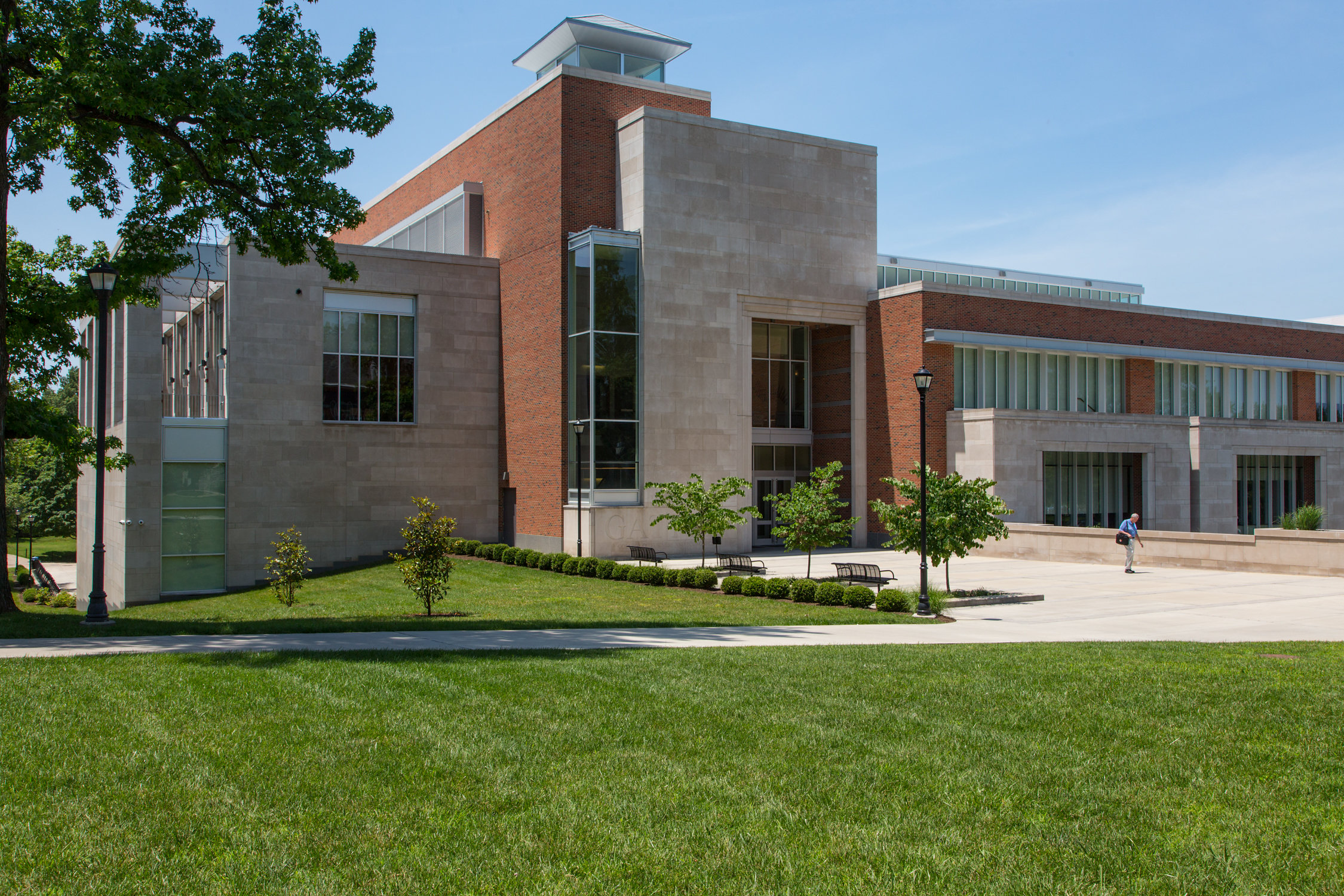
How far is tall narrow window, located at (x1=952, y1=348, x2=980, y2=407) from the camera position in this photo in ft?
119

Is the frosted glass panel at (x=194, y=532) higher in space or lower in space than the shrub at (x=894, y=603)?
higher

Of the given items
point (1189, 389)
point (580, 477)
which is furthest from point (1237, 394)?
point (580, 477)

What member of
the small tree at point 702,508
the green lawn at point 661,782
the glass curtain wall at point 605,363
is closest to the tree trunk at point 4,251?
the green lawn at point 661,782

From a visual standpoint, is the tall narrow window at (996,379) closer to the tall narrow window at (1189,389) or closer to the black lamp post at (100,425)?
the tall narrow window at (1189,389)

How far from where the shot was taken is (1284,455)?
140 ft

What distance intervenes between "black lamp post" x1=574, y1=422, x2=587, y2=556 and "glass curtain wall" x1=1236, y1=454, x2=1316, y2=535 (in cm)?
2613

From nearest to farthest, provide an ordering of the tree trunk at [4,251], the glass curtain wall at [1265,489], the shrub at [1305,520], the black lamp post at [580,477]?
the tree trunk at [4,251]
the black lamp post at [580,477]
the shrub at [1305,520]
the glass curtain wall at [1265,489]

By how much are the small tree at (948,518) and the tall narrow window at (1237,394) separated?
26641mm

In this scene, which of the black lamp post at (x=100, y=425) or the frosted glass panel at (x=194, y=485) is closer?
the black lamp post at (x=100, y=425)

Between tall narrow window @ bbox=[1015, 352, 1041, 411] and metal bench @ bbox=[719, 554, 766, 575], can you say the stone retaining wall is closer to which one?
tall narrow window @ bbox=[1015, 352, 1041, 411]

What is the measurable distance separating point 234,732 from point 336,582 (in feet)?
77.4

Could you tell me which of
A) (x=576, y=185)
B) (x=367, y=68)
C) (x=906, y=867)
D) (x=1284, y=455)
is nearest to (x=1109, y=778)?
(x=906, y=867)

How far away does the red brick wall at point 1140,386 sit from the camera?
3991cm

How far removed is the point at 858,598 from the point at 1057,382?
22079 mm
